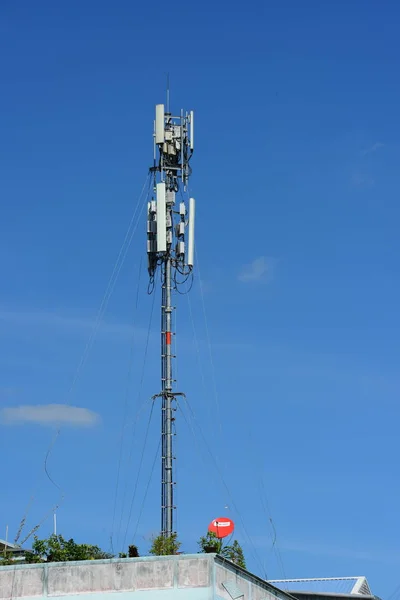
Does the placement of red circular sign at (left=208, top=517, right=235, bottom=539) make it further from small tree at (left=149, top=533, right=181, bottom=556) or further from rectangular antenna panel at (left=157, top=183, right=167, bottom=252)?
rectangular antenna panel at (left=157, top=183, right=167, bottom=252)

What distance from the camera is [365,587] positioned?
50.3 m

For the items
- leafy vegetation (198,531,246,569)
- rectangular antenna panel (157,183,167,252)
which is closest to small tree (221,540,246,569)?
leafy vegetation (198,531,246,569)

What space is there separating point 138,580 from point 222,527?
7.92 metres

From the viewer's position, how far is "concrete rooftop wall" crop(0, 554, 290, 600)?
36000 mm

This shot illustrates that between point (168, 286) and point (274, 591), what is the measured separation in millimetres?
21654

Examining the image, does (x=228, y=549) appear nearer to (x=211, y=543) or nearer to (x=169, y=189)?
(x=211, y=543)

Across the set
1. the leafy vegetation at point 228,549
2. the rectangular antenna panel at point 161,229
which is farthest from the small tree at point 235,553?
the rectangular antenna panel at point 161,229

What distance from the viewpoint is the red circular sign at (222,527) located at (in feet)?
142

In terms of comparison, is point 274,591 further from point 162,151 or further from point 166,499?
point 162,151

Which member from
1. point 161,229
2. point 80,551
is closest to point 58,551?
point 80,551

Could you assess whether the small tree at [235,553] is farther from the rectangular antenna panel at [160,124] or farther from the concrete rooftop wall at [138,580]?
the rectangular antenna panel at [160,124]

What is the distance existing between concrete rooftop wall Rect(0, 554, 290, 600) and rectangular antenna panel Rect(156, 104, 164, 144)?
1053 inches

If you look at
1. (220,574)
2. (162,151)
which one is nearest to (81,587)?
(220,574)

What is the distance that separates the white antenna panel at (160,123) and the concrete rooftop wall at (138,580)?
26.7 metres
